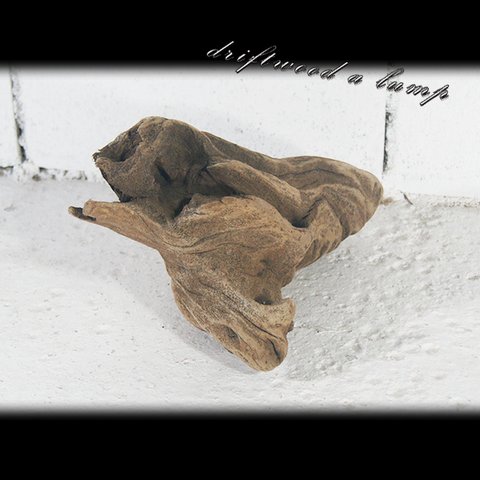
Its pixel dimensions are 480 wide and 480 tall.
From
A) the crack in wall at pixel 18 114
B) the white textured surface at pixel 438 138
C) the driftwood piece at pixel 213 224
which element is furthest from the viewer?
the crack in wall at pixel 18 114

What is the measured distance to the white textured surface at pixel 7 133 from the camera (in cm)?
217

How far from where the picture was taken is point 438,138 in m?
2.02

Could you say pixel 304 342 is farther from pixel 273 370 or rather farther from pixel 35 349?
pixel 35 349

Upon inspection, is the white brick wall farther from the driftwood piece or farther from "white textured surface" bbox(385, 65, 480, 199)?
the driftwood piece

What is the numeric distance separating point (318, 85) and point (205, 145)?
48 cm

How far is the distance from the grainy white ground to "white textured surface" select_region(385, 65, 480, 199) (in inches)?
1.9

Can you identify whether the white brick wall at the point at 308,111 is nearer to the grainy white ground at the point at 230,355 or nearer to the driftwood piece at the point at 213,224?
the grainy white ground at the point at 230,355

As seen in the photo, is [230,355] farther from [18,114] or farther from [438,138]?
[18,114]

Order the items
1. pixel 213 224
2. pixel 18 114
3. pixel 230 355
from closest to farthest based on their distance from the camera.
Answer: pixel 213 224 → pixel 230 355 → pixel 18 114

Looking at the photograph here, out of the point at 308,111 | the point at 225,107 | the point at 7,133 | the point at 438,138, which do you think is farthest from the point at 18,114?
the point at 438,138

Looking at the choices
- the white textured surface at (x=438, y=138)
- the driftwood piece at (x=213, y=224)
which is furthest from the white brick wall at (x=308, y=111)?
the driftwood piece at (x=213, y=224)

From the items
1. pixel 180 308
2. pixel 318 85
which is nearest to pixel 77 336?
pixel 180 308

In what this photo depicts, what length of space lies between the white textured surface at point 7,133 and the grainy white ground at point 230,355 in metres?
0.19

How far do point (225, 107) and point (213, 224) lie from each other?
0.60m
